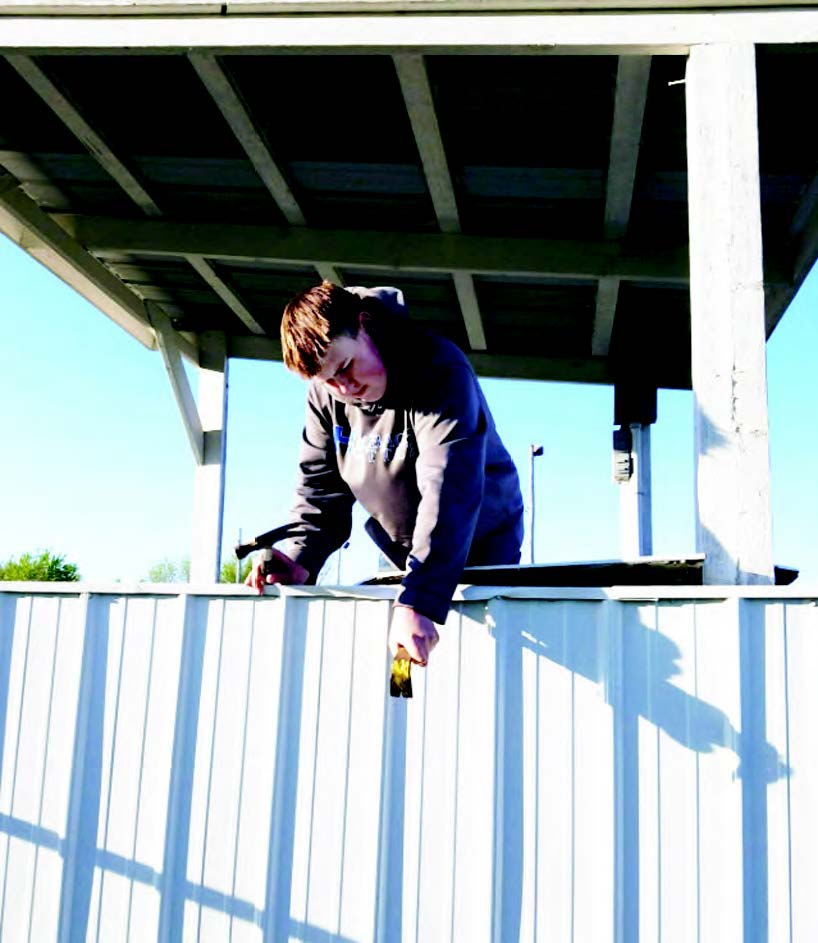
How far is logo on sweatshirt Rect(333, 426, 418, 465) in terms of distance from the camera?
8.75 feet

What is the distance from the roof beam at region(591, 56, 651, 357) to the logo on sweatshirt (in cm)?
165

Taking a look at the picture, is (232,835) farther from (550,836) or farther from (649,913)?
(649,913)

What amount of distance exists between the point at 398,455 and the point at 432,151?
2044 mm

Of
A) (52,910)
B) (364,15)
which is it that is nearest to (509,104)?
(364,15)

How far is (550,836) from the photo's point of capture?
99.3 inches

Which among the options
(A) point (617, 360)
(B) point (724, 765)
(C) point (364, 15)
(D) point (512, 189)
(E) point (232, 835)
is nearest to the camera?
(B) point (724, 765)

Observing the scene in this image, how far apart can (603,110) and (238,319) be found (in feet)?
10.9

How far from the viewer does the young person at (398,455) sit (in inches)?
94.3

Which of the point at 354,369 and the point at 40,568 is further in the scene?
the point at 40,568

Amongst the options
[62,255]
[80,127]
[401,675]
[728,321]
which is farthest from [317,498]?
[62,255]

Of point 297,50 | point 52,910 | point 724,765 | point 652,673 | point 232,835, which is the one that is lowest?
point 52,910

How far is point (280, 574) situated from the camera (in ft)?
9.25

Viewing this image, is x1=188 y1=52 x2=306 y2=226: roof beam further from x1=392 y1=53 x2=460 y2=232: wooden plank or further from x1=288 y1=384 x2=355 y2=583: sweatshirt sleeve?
x1=288 y1=384 x2=355 y2=583: sweatshirt sleeve

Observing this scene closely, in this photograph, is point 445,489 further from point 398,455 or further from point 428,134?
point 428,134
